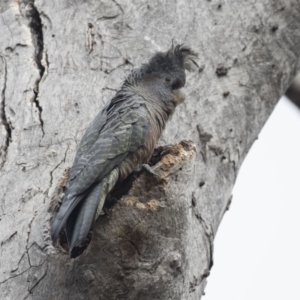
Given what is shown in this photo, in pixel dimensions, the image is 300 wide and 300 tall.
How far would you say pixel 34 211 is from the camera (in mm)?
4383

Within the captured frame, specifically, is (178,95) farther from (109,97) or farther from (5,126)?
(5,126)

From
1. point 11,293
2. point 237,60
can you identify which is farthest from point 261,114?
point 11,293

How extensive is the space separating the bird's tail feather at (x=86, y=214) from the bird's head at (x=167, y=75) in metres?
1.14

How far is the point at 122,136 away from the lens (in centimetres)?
454

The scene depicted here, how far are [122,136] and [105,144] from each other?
0.15m

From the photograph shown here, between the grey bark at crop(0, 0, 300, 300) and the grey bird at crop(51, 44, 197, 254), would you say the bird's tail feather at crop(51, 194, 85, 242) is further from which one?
the grey bark at crop(0, 0, 300, 300)

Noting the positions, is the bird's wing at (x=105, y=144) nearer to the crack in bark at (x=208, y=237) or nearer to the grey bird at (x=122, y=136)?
the grey bird at (x=122, y=136)

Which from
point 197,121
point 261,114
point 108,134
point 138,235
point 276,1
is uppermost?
point 276,1

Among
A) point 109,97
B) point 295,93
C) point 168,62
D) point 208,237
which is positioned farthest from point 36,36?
point 295,93

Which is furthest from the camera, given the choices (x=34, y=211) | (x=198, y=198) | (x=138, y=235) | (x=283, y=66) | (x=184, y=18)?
(x=283, y=66)

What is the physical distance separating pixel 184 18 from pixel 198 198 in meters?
1.61

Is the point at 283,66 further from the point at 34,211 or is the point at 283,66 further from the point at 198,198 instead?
the point at 34,211

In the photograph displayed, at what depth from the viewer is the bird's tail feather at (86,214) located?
12.6 ft

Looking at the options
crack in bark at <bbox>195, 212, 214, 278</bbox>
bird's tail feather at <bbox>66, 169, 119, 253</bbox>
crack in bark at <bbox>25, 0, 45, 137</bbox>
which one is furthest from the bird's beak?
bird's tail feather at <bbox>66, 169, 119, 253</bbox>
